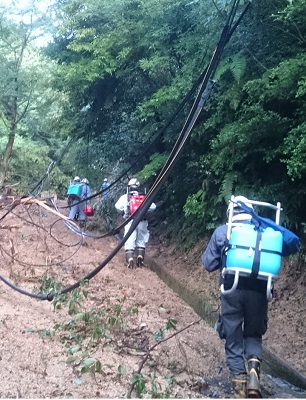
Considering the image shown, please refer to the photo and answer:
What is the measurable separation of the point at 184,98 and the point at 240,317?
6151 mm

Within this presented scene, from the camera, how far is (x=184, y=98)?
10680mm

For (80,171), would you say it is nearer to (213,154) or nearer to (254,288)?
(213,154)

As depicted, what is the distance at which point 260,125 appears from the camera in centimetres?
895

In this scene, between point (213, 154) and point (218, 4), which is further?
point (213, 154)

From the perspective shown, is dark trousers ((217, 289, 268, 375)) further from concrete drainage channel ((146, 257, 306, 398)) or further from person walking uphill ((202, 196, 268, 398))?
concrete drainage channel ((146, 257, 306, 398))

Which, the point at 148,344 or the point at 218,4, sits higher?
Answer: the point at 218,4

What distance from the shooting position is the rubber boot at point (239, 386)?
17.3 feet

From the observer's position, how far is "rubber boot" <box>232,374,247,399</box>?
526 cm

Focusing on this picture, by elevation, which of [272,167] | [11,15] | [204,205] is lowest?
[204,205]

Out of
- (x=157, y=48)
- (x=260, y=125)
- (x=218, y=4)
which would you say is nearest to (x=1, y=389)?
(x=260, y=125)

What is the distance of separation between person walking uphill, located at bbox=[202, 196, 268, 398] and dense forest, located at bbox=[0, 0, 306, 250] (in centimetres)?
243

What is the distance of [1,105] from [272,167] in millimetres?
21569

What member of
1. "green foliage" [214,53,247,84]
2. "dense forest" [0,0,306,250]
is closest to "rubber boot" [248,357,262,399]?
"dense forest" [0,0,306,250]

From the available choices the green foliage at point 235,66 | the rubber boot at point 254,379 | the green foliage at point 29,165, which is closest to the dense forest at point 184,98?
the green foliage at point 235,66
